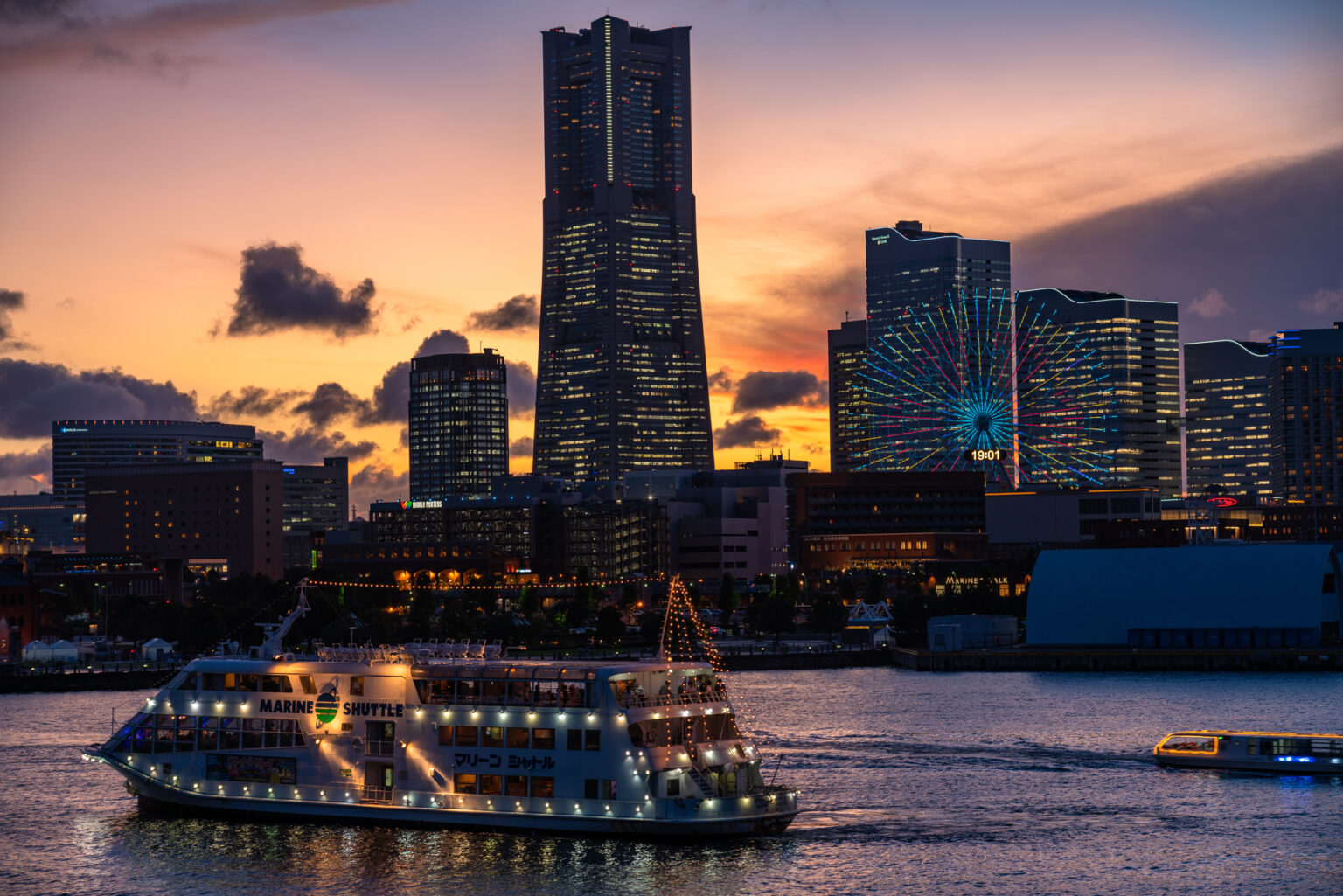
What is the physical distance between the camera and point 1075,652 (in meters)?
159

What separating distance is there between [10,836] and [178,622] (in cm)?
12203

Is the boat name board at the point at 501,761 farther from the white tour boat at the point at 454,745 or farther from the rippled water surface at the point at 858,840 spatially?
the rippled water surface at the point at 858,840

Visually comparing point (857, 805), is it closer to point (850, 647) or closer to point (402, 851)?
point (402, 851)

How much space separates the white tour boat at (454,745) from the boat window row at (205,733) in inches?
3.0

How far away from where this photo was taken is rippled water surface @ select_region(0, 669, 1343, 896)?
196ft

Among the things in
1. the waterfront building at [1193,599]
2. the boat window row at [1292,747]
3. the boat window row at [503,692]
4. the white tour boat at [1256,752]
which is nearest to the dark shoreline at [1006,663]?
the waterfront building at [1193,599]

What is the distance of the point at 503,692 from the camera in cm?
6669

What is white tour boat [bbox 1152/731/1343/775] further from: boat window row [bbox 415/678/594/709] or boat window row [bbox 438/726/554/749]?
boat window row [bbox 438/726/554/749]

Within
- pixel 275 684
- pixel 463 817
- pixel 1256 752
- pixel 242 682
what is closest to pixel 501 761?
pixel 463 817

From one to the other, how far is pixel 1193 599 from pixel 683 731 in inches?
4308

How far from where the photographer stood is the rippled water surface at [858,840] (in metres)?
59.8

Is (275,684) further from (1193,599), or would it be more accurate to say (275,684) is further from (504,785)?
(1193,599)

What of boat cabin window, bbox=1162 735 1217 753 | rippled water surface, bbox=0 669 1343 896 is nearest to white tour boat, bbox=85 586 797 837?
rippled water surface, bbox=0 669 1343 896

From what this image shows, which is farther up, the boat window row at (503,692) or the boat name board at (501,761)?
the boat window row at (503,692)
